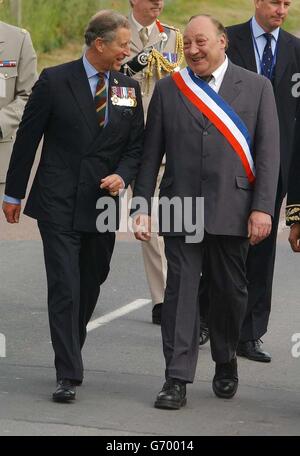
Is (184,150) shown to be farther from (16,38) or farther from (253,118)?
(16,38)

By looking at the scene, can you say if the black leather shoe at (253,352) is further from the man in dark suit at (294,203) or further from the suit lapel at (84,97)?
the suit lapel at (84,97)

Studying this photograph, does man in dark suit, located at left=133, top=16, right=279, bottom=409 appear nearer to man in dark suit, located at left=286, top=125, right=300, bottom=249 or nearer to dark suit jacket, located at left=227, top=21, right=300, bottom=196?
man in dark suit, located at left=286, top=125, right=300, bottom=249

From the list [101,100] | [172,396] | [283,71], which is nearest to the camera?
[172,396]

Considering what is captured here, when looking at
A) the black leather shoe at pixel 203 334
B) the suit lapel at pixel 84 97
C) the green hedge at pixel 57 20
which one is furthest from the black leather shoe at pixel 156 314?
the green hedge at pixel 57 20

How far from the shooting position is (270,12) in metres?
9.20

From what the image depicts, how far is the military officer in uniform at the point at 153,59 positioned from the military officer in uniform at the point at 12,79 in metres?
0.87

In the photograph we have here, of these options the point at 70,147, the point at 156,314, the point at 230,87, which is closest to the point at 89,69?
the point at 70,147

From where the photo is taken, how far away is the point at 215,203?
26.4 ft

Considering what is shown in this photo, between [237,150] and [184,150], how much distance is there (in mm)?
278

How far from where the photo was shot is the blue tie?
30.2 feet

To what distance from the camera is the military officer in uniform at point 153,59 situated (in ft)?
33.6

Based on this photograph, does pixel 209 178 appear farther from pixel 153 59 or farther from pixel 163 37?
pixel 163 37

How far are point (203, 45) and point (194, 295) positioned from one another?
130 cm
